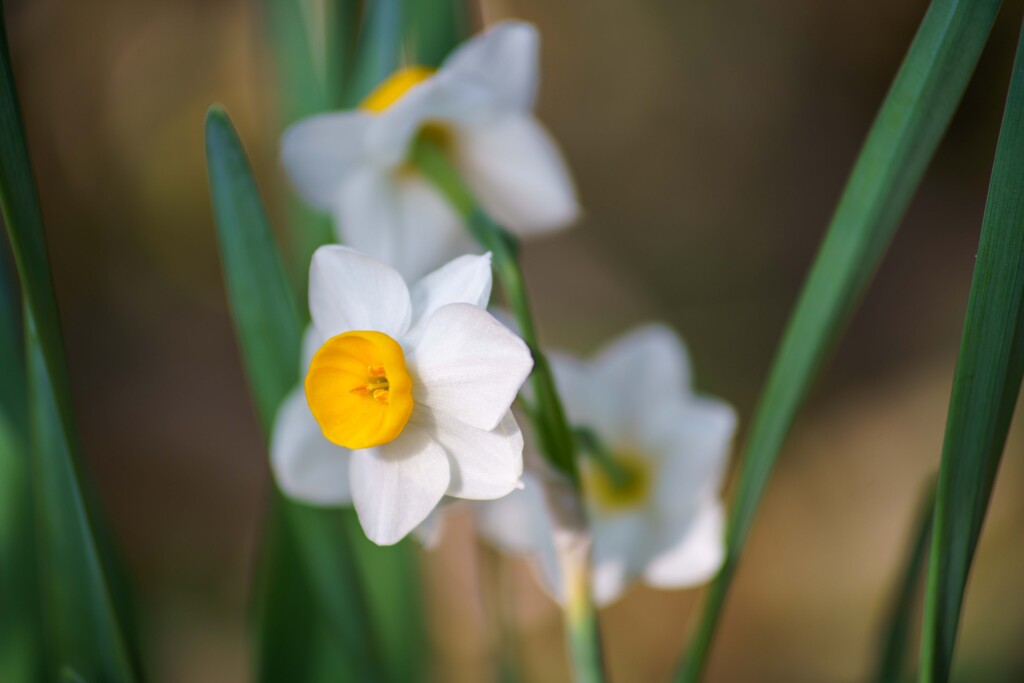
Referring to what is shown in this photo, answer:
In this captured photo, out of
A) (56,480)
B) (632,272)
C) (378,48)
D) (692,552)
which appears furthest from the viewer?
(632,272)

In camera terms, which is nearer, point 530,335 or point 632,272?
point 530,335

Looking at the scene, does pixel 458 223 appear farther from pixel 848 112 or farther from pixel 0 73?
pixel 848 112

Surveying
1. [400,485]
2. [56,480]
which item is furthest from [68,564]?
[400,485]

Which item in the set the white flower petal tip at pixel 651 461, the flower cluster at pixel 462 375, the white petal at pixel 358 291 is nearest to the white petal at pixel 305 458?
the flower cluster at pixel 462 375

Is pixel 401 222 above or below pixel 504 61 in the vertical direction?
below

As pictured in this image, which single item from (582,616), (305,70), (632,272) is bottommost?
(632,272)

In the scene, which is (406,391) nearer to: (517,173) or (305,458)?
(305,458)

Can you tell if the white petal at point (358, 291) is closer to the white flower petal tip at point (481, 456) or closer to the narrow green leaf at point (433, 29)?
the white flower petal tip at point (481, 456)
